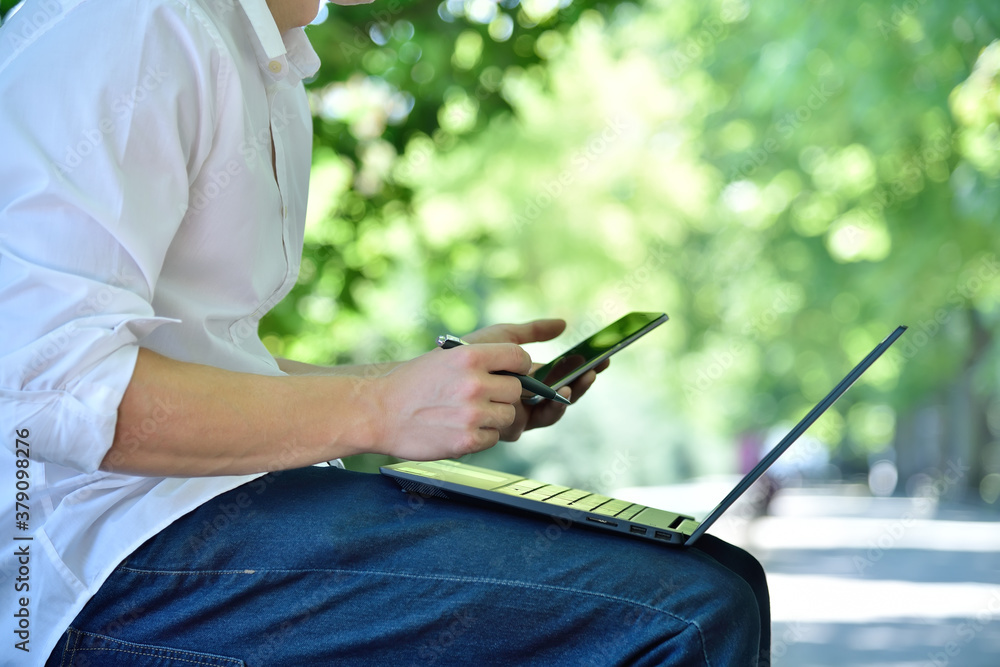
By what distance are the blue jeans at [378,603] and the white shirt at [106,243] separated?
49 mm

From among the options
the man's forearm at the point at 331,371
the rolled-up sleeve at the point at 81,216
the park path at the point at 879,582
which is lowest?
the park path at the point at 879,582

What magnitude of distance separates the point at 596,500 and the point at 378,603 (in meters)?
0.38

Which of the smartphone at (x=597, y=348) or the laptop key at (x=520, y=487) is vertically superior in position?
the smartphone at (x=597, y=348)

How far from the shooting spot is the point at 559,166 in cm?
1184

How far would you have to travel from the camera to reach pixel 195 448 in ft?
3.17

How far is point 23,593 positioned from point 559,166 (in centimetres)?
1117

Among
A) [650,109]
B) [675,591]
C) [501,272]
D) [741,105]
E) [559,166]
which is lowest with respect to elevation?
[501,272]

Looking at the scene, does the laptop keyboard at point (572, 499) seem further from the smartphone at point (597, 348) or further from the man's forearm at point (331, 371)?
the man's forearm at point (331, 371)

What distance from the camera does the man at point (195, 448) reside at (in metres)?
0.91

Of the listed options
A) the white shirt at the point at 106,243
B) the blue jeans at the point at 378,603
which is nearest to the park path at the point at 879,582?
the blue jeans at the point at 378,603

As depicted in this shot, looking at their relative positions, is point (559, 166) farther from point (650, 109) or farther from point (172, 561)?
point (172, 561)

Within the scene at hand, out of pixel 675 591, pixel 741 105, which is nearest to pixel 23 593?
pixel 675 591

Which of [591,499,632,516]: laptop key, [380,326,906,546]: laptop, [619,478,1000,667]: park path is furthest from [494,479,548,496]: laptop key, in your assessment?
[619,478,1000,667]: park path

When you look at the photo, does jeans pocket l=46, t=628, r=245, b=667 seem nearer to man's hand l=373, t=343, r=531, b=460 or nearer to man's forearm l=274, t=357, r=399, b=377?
man's hand l=373, t=343, r=531, b=460
